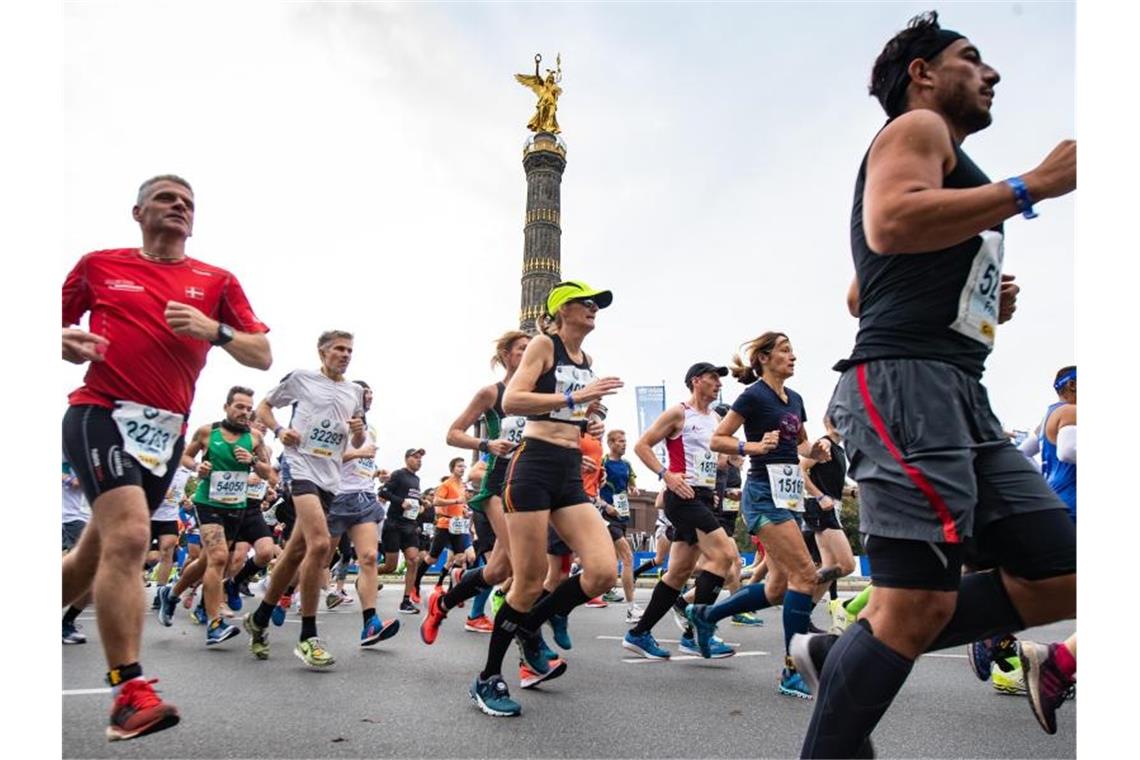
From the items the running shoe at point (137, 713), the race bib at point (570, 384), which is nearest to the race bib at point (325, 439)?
the race bib at point (570, 384)

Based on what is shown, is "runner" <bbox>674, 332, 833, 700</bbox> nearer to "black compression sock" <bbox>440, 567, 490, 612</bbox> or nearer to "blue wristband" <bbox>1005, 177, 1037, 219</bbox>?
"black compression sock" <bbox>440, 567, 490, 612</bbox>

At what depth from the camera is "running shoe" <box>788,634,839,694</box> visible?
2250 mm

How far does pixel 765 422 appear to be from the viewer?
218 inches

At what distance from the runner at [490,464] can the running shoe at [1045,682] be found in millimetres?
3582

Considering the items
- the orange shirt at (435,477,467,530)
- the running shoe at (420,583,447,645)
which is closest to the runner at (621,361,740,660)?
the running shoe at (420,583,447,645)

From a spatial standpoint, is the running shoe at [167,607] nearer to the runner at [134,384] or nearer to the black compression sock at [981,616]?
Result: the runner at [134,384]

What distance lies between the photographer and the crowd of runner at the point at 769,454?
6.57ft

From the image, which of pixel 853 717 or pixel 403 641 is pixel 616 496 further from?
pixel 853 717

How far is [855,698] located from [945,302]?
0.91m

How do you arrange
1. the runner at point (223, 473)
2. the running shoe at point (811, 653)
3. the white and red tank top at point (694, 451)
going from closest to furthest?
the running shoe at point (811, 653)
the white and red tank top at point (694, 451)
the runner at point (223, 473)

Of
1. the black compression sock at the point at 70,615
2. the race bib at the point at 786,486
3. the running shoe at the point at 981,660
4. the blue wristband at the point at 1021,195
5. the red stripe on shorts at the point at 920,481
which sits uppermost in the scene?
the blue wristband at the point at 1021,195

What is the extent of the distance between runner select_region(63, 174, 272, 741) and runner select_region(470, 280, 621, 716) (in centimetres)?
136

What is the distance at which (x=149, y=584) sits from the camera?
17516mm

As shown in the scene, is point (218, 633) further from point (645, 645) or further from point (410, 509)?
point (410, 509)
